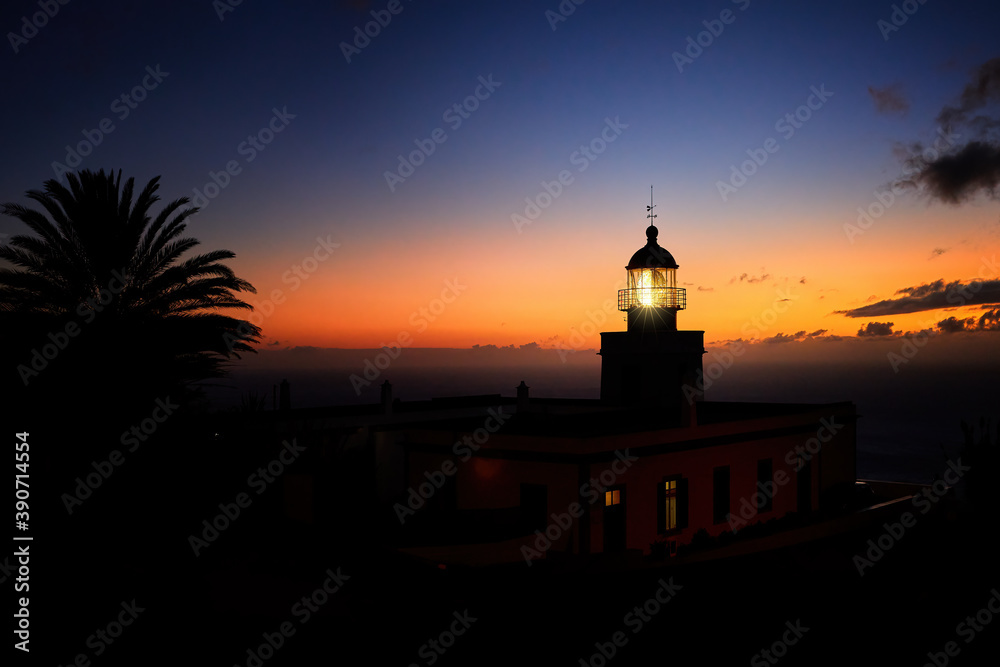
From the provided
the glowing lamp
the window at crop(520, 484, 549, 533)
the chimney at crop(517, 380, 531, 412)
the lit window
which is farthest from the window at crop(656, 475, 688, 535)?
the glowing lamp

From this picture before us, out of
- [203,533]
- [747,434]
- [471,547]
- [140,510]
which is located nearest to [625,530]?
[471,547]

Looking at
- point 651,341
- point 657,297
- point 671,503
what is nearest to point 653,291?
point 657,297

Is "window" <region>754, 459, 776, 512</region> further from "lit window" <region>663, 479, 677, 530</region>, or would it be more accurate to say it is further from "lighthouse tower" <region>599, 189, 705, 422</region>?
"lighthouse tower" <region>599, 189, 705, 422</region>

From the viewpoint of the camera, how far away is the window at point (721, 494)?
17500 millimetres

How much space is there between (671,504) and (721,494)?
80.0 inches

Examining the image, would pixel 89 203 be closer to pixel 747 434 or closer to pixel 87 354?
A: pixel 87 354

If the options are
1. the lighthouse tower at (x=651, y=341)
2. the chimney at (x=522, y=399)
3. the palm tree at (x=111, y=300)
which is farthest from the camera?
the lighthouse tower at (x=651, y=341)

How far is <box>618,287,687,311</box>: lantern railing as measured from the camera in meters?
24.9

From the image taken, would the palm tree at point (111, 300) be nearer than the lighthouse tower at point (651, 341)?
Yes

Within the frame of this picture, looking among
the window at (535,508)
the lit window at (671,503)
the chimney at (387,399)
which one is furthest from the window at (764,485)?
the chimney at (387,399)

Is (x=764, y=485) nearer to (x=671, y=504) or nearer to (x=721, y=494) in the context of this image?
(x=721, y=494)

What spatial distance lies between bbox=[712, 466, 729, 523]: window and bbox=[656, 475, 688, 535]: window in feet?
4.18

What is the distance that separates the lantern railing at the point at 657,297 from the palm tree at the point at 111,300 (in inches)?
573

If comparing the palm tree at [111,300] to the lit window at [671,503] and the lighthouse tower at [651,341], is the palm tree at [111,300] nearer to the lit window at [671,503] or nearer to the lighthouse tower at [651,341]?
the lit window at [671,503]
